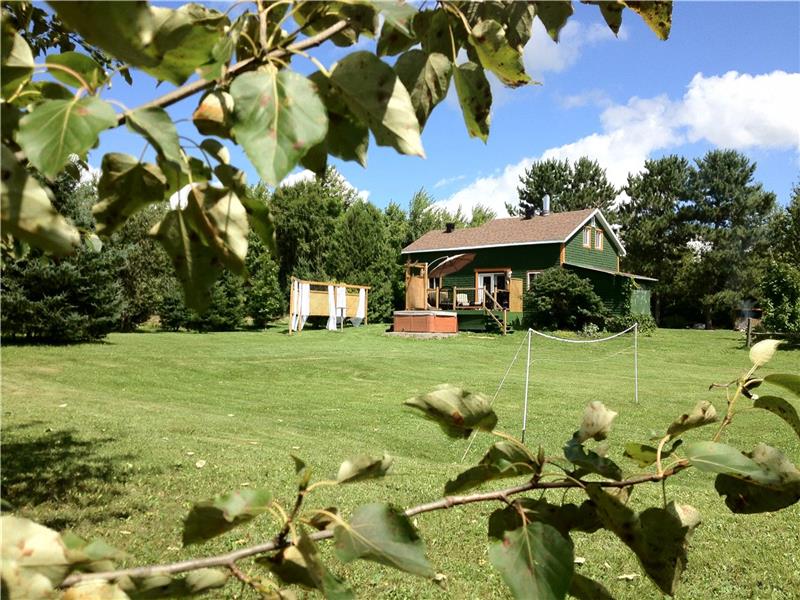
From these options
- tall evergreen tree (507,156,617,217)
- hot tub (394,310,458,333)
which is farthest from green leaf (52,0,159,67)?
tall evergreen tree (507,156,617,217)

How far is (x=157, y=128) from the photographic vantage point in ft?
1.74

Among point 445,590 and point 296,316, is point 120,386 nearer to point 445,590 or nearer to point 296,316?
point 445,590

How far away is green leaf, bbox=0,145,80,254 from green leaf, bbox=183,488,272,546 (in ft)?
0.97

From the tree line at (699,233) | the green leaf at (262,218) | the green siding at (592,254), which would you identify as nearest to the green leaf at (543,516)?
the green leaf at (262,218)

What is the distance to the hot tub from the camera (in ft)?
82.6

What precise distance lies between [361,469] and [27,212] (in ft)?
1.43

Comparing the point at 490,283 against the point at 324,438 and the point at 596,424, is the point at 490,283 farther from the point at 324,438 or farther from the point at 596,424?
the point at 596,424

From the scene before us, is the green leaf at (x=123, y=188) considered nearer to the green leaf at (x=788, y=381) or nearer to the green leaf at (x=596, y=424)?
the green leaf at (x=596, y=424)

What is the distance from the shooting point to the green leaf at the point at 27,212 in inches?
18.2

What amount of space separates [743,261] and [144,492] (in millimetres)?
47320

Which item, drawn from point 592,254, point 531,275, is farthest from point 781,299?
point 531,275

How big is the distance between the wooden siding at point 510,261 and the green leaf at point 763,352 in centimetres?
2978

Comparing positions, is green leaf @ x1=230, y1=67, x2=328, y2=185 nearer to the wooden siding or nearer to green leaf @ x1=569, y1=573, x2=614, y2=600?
green leaf @ x1=569, y1=573, x2=614, y2=600

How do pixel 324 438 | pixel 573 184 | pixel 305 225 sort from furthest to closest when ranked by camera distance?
pixel 573 184
pixel 305 225
pixel 324 438
